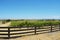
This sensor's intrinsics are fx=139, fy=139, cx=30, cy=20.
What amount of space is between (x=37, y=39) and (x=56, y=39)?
157 centimetres

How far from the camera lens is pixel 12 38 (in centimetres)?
1150

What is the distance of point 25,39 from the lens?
1112 cm

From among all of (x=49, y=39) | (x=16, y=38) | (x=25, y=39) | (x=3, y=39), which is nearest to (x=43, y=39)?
(x=49, y=39)

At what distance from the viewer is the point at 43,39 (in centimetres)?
1120

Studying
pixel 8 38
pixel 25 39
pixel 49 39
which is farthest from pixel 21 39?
pixel 49 39

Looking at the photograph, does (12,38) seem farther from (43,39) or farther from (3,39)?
(43,39)

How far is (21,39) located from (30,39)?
0.72m

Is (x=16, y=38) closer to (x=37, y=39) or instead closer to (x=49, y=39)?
(x=37, y=39)

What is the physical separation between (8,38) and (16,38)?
0.66m

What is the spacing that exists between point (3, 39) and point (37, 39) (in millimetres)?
2724

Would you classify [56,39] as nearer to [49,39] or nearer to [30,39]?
[49,39]

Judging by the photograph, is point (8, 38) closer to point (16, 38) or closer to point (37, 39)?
point (16, 38)

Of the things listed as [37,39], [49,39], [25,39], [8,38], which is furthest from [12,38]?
[49,39]

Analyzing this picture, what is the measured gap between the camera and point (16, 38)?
11.6 meters
